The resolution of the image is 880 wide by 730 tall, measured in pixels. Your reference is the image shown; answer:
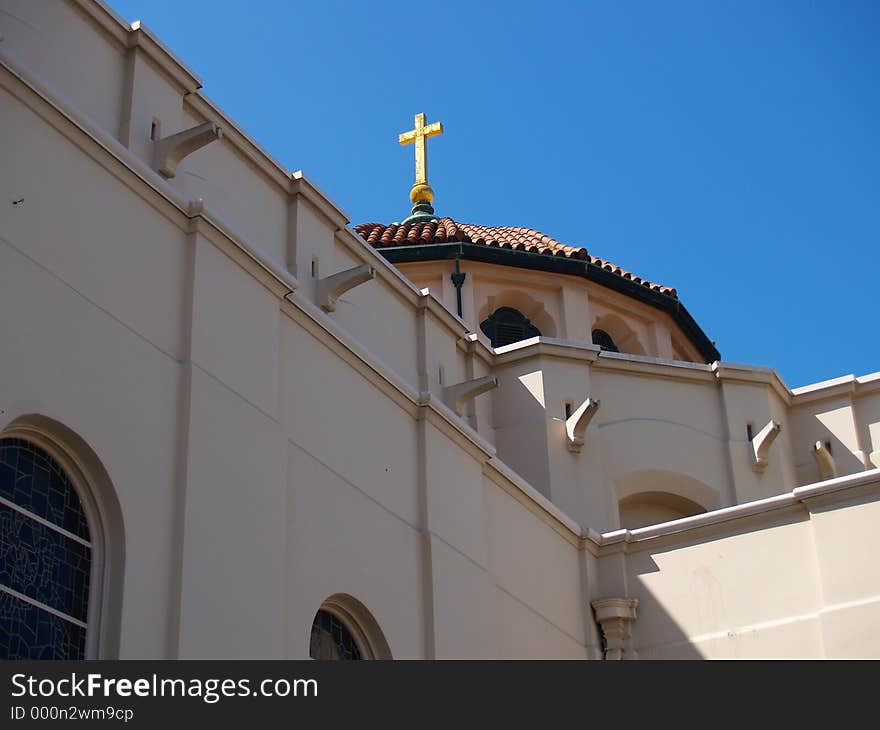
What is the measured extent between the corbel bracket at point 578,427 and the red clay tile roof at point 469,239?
166 inches

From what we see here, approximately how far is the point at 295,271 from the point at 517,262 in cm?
809

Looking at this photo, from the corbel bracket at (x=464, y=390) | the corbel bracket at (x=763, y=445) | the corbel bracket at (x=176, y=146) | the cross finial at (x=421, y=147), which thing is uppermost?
the cross finial at (x=421, y=147)

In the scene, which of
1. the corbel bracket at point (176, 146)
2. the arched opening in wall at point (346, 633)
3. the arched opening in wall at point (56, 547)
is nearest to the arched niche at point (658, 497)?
the arched opening in wall at point (346, 633)

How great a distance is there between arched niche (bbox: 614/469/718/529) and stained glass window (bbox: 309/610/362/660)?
21.9 ft

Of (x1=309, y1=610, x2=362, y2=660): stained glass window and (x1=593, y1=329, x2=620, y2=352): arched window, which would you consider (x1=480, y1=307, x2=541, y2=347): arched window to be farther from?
(x1=309, y1=610, x2=362, y2=660): stained glass window

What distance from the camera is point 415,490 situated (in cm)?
1611

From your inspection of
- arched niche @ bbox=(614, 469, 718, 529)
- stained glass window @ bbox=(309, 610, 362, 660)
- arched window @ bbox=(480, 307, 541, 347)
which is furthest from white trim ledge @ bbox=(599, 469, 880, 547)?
arched window @ bbox=(480, 307, 541, 347)

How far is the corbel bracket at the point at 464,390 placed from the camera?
60.8ft

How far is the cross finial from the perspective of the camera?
2794 cm

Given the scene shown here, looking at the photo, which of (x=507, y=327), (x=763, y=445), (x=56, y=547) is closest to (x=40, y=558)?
(x=56, y=547)

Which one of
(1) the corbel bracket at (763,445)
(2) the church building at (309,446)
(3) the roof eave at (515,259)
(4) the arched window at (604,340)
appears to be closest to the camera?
(2) the church building at (309,446)

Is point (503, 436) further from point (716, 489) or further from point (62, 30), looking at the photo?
point (62, 30)

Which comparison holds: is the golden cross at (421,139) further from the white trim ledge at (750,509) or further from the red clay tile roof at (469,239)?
the white trim ledge at (750,509)

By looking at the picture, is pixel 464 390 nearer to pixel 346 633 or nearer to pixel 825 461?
pixel 346 633
